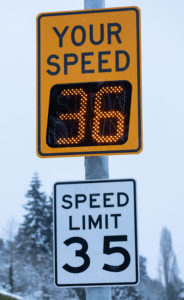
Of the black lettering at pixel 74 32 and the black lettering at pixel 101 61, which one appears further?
the black lettering at pixel 74 32

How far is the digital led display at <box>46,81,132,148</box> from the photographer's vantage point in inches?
221

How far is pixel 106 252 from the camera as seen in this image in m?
5.55

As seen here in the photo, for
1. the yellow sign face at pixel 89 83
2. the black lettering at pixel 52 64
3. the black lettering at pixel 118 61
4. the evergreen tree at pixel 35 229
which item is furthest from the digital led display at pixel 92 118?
the evergreen tree at pixel 35 229

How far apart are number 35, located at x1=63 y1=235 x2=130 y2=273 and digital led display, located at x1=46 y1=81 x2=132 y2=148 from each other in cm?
65

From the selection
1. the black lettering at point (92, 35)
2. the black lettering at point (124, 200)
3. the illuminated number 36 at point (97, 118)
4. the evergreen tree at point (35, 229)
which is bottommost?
the evergreen tree at point (35, 229)

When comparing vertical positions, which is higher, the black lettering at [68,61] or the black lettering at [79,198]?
the black lettering at [68,61]

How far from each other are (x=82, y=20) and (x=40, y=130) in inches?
34.8

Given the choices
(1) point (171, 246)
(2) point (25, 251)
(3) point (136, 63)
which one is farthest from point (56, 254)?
(1) point (171, 246)

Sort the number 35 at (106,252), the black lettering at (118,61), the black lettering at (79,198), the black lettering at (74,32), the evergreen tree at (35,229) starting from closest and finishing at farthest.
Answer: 1. the number 35 at (106,252)
2. the black lettering at (79,198)
3. the black lettering at (118,61)
4. the black lettering at (74,32)
5. the evergreen tree at (35,229)

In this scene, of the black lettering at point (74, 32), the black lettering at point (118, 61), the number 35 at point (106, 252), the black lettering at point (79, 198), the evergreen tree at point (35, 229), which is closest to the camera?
the number 35 at point (106, 252)

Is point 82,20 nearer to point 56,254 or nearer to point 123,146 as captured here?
point 123,146

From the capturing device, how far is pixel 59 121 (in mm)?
5660

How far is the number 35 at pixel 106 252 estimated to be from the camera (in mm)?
5523

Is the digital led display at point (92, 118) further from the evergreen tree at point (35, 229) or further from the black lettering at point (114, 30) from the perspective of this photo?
the evergreen tree at point (35, 229)
